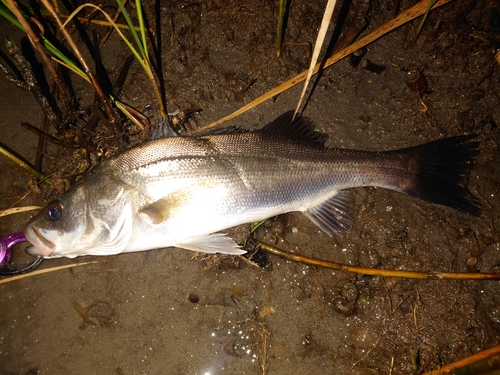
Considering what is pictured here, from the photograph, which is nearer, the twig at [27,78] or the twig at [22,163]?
the twig at [27,78]

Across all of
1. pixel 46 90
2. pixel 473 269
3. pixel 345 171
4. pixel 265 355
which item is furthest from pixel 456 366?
pixel 46 90

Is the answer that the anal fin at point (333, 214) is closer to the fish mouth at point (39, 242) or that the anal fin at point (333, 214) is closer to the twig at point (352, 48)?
the twig at point (352, 48)

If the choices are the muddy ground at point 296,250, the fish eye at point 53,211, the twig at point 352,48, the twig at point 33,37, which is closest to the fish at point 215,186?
the fish eye at point 53,211

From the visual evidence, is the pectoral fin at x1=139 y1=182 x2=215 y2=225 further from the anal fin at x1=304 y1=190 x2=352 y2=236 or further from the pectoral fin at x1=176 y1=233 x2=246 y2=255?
the anal fin at x1=304 y1=190 x2=352 y2=236

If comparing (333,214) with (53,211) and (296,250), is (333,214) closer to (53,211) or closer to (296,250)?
(296,250)

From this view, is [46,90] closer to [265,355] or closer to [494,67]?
[265,355]

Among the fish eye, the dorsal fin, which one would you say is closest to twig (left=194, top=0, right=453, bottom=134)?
the dorsal fin
